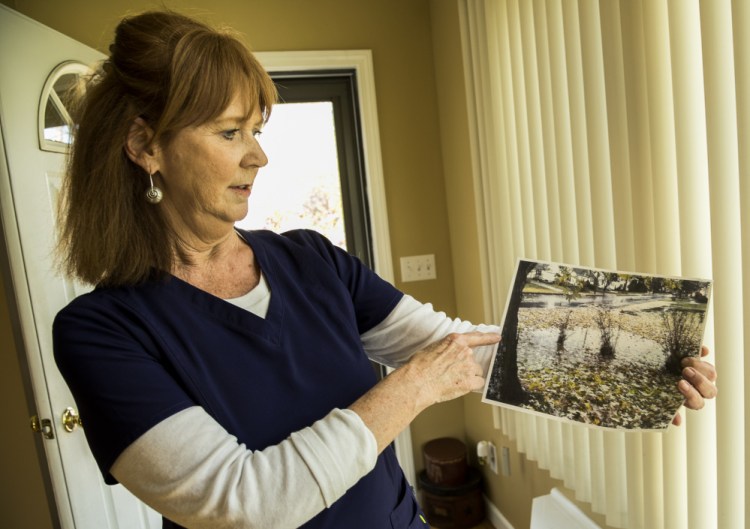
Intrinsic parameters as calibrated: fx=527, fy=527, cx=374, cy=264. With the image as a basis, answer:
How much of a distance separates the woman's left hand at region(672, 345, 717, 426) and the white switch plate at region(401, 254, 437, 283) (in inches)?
67.6

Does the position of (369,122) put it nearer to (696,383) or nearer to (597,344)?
(597,344)

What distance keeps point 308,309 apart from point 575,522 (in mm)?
1293

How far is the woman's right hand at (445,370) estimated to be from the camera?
0.80 m

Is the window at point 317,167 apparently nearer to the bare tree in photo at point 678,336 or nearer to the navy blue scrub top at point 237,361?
the navy blue scrub top at point 237,361

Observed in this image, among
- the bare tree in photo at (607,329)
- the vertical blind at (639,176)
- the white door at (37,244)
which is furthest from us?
the white door at (37,244)

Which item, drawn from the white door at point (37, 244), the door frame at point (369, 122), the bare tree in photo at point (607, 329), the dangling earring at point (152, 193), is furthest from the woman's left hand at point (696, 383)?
the door frame at point (369, 122)

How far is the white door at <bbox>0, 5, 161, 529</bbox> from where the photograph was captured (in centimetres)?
152

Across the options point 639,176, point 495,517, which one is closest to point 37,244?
point 639,176

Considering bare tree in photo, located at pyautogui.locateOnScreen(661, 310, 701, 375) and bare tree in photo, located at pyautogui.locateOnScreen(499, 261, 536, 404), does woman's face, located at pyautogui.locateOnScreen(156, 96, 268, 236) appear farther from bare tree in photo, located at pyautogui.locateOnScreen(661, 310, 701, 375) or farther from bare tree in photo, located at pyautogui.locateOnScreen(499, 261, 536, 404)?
bare tree in photo, located at pyautogui.locateOnScreen(661, 310, 701, 375)

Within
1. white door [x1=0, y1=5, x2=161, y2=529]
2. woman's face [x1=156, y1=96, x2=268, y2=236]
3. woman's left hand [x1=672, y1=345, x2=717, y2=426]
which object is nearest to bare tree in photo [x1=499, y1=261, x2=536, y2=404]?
woman's left hand [x1=672, y1=345, x2=717, y2=426]

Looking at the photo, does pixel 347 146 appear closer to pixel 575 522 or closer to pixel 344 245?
pixel 344 245

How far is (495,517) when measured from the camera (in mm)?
2451

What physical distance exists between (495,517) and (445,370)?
1.96 meters

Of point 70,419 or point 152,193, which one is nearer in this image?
point 152,193
